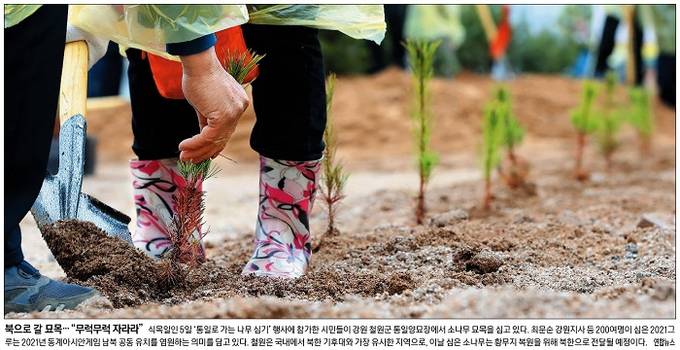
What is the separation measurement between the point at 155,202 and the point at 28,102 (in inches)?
26.3

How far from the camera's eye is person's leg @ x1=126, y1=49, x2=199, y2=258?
91.1 inches

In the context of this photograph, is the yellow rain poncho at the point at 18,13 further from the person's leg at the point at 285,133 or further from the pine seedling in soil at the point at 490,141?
the pine seedling in soil at the point at 490,141

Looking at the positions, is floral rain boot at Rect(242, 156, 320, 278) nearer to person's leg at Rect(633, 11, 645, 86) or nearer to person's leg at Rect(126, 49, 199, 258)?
person's leg at Rect(126, 49, 199, 258)

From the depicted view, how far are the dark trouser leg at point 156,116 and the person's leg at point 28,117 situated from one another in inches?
19.9

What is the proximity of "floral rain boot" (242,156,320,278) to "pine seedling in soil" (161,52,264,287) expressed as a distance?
0.76 ft

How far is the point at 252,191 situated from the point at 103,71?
4055 mm

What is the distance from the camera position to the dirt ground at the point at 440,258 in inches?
67.7

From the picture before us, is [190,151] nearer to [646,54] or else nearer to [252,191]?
[252,191]

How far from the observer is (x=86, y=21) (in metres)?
2.07

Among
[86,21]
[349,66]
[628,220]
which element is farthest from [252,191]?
[349,66]

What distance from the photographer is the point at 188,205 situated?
196cm

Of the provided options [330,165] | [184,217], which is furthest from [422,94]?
[184,217]

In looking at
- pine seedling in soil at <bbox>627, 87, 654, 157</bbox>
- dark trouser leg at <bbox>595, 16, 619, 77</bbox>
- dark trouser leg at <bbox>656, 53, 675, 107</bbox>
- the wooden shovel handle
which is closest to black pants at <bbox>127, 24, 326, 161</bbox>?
the wooden shovel handle

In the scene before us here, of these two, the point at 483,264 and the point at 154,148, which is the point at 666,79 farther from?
the point at 154,148
